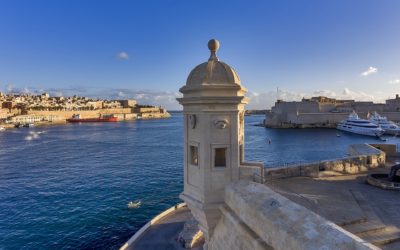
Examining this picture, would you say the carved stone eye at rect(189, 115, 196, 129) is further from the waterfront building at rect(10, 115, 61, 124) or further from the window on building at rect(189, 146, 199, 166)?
the waterfront building at rect(10, 115, 61, 124)

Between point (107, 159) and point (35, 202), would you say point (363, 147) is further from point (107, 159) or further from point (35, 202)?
point (107, 159)

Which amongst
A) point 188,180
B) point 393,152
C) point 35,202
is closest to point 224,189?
point 188,180

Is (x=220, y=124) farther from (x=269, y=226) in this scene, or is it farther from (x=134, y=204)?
(x=134, y=204)

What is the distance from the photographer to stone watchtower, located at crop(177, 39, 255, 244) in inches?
282

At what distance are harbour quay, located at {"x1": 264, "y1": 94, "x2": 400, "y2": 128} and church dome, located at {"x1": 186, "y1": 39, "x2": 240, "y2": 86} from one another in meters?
111

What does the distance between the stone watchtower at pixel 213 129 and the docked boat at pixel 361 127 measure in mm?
85820

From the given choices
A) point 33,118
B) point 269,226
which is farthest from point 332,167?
point 33,118

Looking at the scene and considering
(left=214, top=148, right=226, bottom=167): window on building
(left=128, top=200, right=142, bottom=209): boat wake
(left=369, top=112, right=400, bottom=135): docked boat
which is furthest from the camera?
(left=369, top=112, right=400, bottom=135): docked boat

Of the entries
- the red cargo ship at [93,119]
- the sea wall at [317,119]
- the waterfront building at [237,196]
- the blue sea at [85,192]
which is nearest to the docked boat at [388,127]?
the sea wall at [317,119]

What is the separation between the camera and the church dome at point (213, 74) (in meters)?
7.25

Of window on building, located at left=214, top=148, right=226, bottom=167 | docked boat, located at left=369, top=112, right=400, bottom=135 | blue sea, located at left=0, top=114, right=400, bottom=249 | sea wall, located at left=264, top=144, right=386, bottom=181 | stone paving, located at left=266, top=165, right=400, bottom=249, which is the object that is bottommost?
blue sea, located at left=0, top=114, right=400, bottom=249

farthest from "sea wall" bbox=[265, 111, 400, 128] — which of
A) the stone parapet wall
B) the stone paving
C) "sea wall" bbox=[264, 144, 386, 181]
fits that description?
the stone parapet wall

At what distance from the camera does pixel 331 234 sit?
4.34 metres

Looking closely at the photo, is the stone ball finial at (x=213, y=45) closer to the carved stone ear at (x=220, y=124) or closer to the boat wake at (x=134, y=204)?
the carved stone ear at (x=220, y=124)
